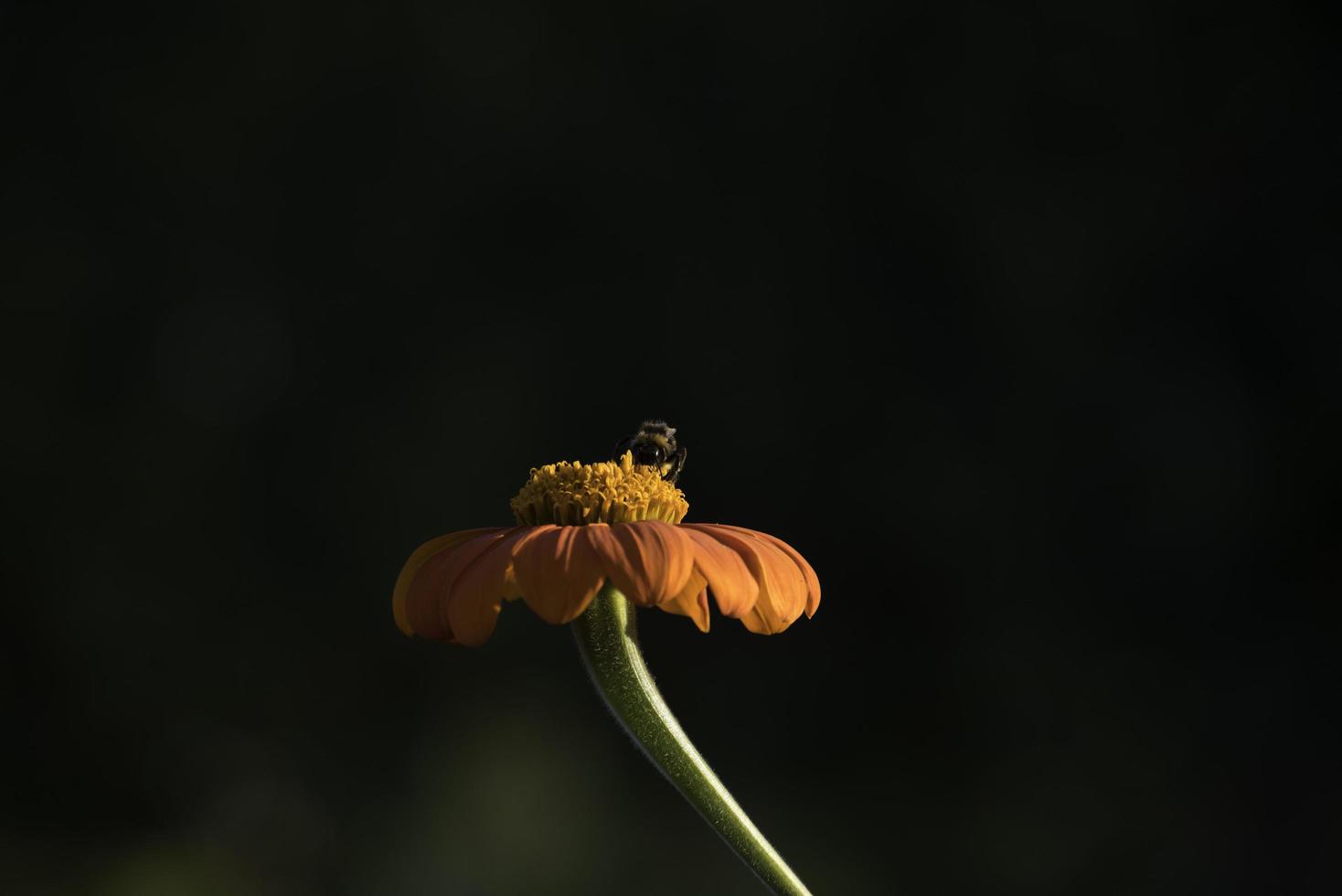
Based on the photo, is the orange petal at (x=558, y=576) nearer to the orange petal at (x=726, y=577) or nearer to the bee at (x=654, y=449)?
the orange petal at (x=726, y=577)

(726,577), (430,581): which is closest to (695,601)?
(726,577)

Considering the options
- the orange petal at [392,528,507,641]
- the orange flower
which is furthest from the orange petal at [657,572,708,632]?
the orange petal at [392,528,507,641]

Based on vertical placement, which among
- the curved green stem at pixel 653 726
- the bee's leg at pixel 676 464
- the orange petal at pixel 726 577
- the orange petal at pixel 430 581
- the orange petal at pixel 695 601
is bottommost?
the curved green stem at pixel 653 726

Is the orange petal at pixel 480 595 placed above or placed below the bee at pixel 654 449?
below

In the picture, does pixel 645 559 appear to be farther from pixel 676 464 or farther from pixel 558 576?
pixel 676 464

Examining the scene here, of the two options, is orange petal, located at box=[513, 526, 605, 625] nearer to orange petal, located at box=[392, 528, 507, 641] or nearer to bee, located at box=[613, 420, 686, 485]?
orange petal, located at box=[392, 528, 507, 641]

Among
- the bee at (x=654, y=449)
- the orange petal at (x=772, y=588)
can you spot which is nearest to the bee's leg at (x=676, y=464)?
the bee at (x=654, y=449)

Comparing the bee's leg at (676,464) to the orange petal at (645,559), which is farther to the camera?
the bee's leg at (676,464)
